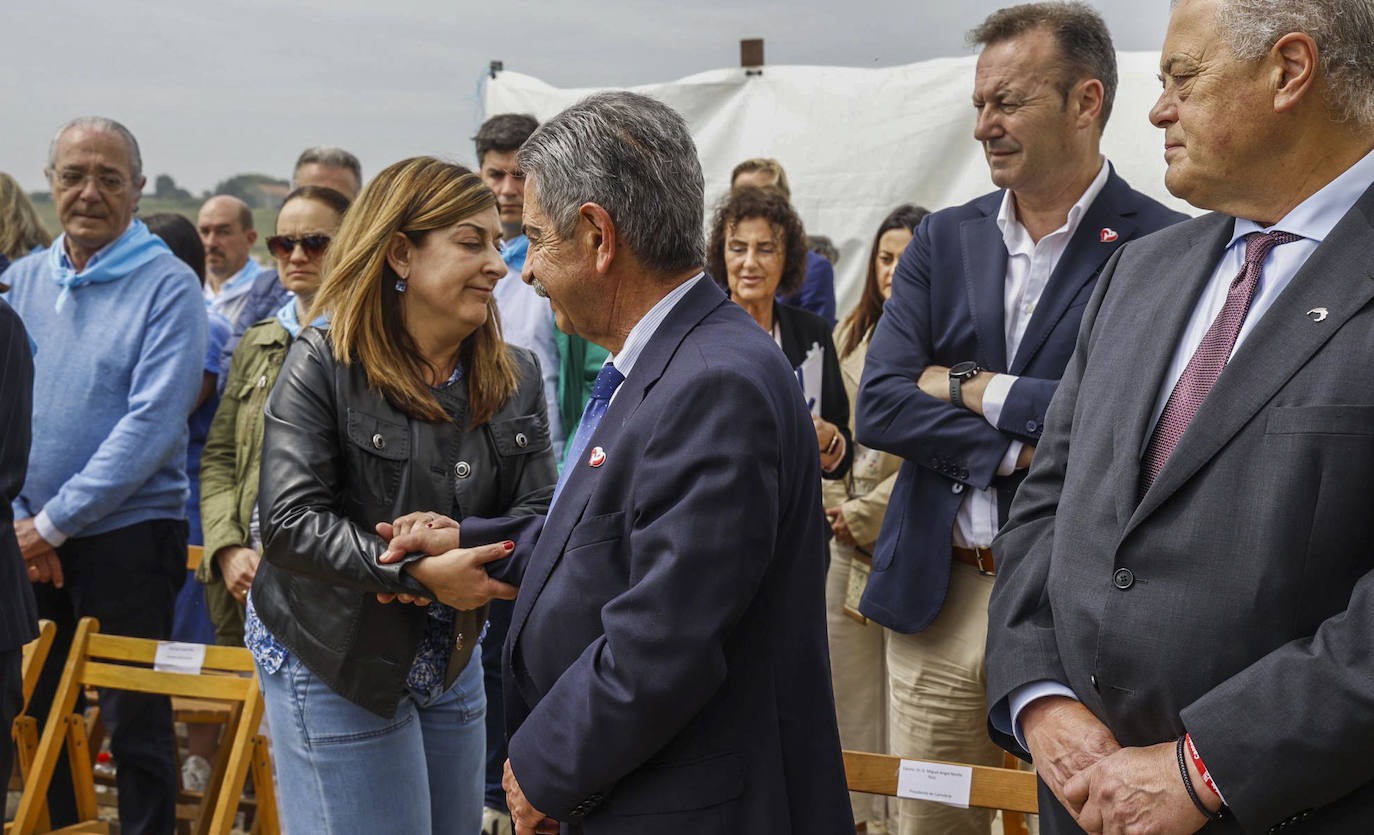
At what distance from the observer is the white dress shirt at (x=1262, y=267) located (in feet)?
5.84

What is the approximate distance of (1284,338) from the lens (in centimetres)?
170

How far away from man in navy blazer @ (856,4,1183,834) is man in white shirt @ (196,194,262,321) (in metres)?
5.43

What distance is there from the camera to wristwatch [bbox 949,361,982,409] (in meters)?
2.87

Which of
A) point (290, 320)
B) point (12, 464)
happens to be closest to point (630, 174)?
point (12, 464)

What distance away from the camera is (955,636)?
3.01 m

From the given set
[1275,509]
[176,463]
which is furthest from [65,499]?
[1275,509]

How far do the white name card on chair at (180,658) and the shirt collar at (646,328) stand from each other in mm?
1901

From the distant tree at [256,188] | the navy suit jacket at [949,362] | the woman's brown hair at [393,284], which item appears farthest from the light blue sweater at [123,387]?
the distant tree at [256,188]

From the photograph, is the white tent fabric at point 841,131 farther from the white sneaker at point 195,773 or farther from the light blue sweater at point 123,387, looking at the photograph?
the white sneaker at point 195,773

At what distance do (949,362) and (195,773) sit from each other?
374 cm

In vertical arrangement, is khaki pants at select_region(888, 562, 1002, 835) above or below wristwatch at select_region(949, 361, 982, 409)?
below

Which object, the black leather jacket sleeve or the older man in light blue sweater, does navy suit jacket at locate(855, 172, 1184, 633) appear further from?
the older man in light blue sweater

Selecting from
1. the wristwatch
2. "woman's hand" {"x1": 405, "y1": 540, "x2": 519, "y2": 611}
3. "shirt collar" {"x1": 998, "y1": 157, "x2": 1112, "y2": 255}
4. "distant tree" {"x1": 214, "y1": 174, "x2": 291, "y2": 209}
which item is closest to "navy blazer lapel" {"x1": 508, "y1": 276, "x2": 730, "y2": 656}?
"woman's hand" {"x1": 405, "y1": 540, "x2": 519, "y2": 611}

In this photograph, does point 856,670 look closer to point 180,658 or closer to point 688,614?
point 180,658
